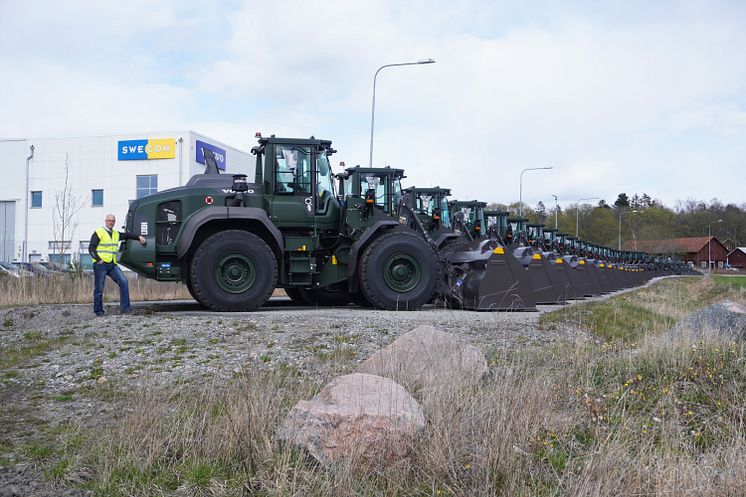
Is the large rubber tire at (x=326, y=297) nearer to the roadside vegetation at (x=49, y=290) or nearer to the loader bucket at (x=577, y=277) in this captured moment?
the roadside vegetation at (x=49, y=290)

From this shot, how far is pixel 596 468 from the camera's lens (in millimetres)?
4105

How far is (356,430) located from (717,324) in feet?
21.9

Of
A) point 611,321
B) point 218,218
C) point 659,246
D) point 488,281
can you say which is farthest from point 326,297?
point 659,246

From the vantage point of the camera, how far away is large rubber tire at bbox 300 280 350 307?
53.3ft

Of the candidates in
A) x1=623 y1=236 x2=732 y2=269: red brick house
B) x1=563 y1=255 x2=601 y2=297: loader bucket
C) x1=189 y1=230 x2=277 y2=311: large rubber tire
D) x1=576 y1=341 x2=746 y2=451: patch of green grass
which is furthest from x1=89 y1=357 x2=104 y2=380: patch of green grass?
x1=623 y1=236 x2=732 y2=269: red brick house

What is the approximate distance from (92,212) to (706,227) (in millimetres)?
89194

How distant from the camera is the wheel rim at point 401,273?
13969 mm

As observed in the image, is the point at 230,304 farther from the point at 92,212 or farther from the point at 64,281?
the point at 92,212

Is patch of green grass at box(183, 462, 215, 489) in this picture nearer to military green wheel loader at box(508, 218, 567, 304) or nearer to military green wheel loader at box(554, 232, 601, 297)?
military green wheel loader at box(508, 218, 567, 304)

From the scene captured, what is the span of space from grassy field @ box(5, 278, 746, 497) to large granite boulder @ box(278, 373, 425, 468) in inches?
3.3

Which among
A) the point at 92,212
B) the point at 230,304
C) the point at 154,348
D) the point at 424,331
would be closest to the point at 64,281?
the point at 230,304

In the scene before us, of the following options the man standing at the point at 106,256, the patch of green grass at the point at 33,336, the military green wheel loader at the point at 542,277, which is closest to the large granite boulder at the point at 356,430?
the patch of green grass at the point at 33,336

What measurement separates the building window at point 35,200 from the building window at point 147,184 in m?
7.76

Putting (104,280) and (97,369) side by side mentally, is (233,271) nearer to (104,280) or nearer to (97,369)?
(104,280)
